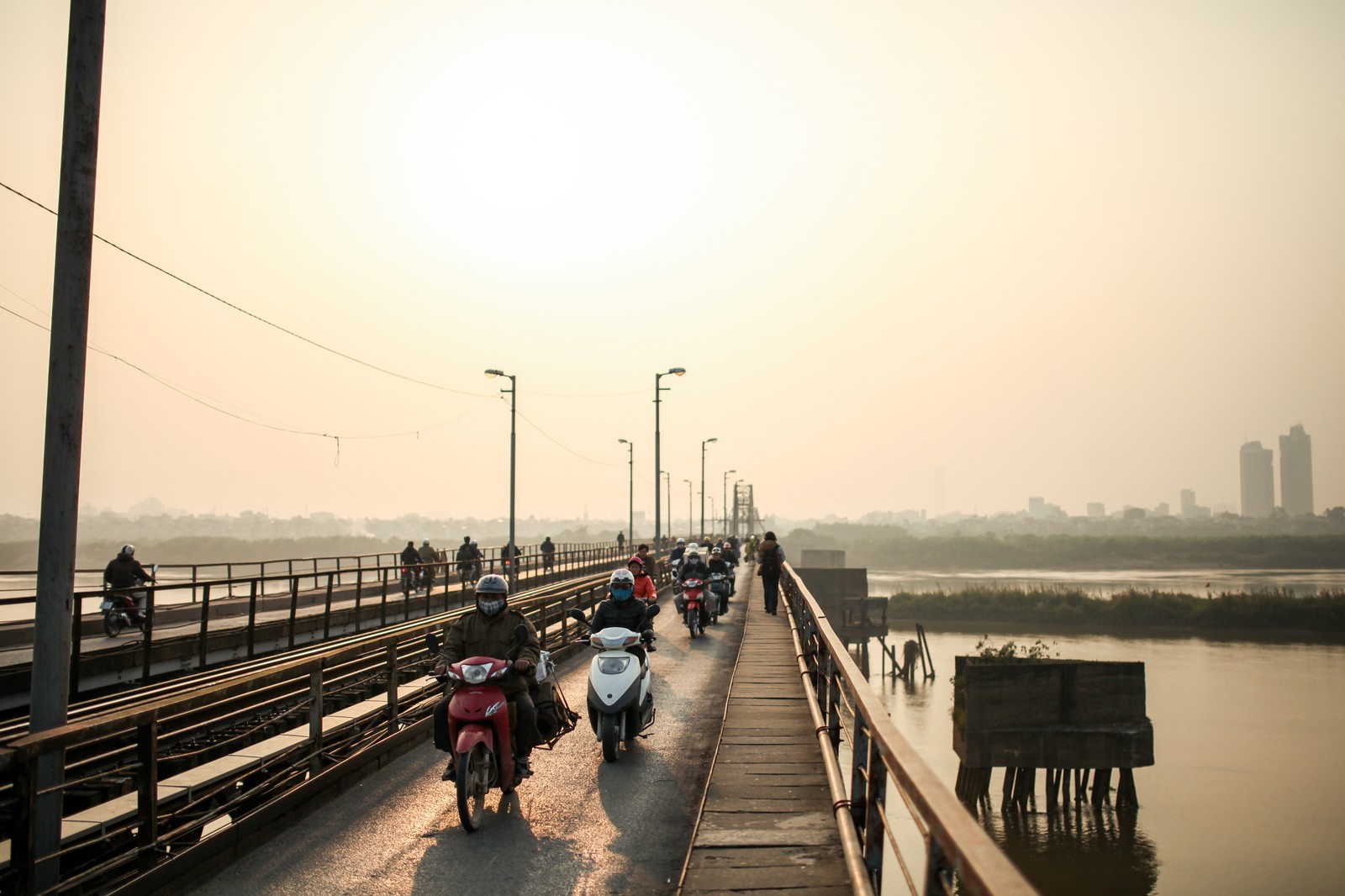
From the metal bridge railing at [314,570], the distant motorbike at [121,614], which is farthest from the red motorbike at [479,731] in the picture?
the distant motorbike at [121,614]

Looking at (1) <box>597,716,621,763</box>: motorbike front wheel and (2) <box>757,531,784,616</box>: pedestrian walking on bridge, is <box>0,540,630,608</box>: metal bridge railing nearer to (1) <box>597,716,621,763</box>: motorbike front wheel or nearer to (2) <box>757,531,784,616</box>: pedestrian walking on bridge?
(1) <box>597,716,621,763</box>: motorbike front wheel

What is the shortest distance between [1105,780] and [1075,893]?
6146mm

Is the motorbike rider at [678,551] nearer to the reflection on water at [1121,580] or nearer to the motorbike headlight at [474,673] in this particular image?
the motorbike headlight at [474,673]

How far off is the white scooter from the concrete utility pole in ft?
16.1

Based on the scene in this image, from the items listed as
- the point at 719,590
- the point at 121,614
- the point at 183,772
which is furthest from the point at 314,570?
the point at 183,772

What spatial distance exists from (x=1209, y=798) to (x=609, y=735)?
96.4ft

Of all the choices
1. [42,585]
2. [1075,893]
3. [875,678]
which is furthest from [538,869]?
[875,678]

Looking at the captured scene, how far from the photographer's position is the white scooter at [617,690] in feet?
32.4

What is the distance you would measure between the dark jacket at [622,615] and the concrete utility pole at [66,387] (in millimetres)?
5820

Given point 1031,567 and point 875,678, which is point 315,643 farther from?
point 1031,567

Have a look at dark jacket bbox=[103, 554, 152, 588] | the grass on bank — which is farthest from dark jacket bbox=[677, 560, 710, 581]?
the grass on bank

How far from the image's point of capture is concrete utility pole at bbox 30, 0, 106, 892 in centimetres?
619

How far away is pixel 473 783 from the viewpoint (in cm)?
745

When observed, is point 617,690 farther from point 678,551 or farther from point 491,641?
point 678,551
